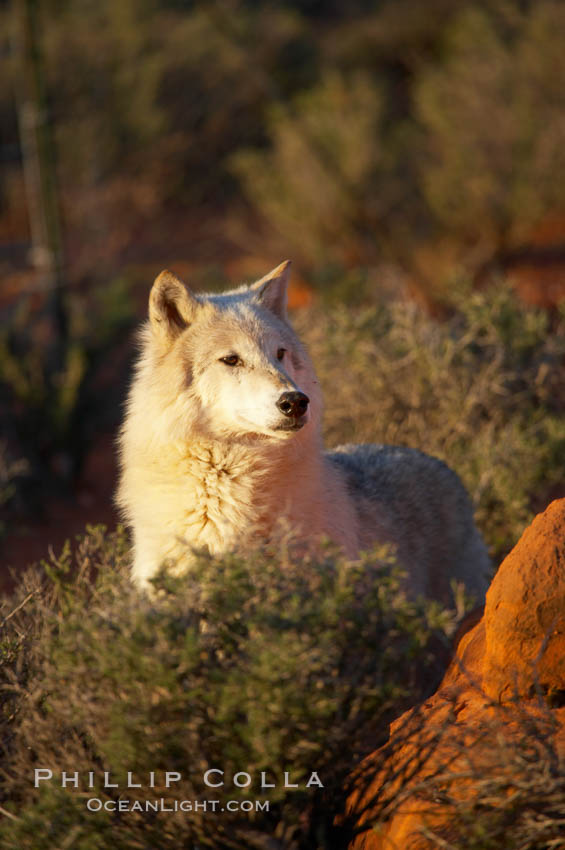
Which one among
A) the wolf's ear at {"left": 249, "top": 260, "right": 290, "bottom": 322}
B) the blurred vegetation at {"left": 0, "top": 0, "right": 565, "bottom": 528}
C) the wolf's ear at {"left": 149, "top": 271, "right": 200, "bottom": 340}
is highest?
the blurred vegetation at {"left": 0, "top": 0, "right": 565, "bottom": 528}

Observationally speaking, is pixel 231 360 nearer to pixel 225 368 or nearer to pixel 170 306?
pixel 225 368

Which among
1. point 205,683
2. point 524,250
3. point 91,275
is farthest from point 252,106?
point 205,683

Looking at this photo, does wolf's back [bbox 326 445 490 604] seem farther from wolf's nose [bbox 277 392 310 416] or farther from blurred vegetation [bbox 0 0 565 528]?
wolf's nose [bbox 277 392 310 416]

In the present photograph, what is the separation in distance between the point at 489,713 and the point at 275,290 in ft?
7.67

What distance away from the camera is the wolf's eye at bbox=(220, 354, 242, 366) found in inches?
159

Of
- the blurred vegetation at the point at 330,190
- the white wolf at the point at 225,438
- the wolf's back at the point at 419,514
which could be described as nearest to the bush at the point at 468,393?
the blurred vegetation at the point at 330,190

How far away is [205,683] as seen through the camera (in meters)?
2.77

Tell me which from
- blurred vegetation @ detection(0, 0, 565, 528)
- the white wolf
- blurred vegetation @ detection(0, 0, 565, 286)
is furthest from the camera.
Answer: blurred vegetation @ detection(0, 0, 565, 286)

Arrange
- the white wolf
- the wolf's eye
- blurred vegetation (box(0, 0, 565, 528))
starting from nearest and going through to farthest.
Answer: the white wolf, the wolf's eye, blurred vegetation (box(0, 0, 565, 528))

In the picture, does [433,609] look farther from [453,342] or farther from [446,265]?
[446,265]

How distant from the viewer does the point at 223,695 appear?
2688 mm

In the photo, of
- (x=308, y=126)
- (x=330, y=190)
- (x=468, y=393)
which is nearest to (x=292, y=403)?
(x=468, y=393)

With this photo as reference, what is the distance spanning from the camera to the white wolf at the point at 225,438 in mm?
3820

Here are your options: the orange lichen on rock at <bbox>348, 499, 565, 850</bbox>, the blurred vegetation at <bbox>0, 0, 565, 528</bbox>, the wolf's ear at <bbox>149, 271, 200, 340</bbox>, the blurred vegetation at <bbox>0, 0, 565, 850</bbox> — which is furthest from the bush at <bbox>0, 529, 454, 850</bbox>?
the blurred vegetation at <bbox>0, 0, 565, 528</bbox>
